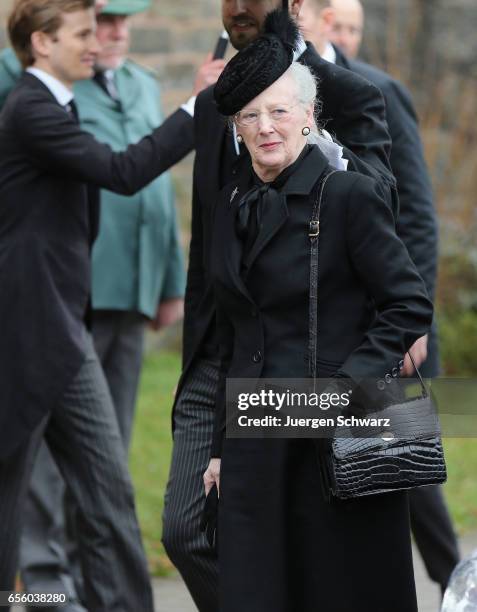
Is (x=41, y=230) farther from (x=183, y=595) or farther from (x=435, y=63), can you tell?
(x=435, y=63)

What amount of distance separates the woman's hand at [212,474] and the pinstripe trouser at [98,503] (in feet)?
4.38

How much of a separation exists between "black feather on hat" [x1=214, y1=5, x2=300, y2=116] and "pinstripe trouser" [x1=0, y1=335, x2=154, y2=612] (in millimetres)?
1666

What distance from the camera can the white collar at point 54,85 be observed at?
5.51 metres

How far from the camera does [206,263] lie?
181 inches

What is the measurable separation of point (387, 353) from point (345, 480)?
32 cm

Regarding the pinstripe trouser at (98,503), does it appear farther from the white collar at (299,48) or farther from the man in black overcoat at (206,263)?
the white collar at (299,48)

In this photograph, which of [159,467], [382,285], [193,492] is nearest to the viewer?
[382,285]

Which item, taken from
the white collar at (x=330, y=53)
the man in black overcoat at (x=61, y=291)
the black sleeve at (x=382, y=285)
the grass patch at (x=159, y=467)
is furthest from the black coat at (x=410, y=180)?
the grass patch at (x=159, y=467)

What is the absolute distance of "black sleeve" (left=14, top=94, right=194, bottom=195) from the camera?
5.30 m

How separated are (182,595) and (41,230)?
1.81 meters

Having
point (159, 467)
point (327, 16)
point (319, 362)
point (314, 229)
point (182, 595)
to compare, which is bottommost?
point (182, 595)

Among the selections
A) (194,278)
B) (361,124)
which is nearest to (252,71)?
(361,124)

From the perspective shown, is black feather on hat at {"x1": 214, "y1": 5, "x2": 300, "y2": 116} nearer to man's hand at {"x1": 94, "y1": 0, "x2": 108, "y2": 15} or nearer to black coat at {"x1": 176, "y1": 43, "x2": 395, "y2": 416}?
black coat at {"x1": 176, "y1": 43, "x2": 395, "y2": 416}

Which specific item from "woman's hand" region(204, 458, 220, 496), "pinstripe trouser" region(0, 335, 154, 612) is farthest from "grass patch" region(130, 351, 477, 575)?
"woman's hand" region(204, 458, 220, 496)
